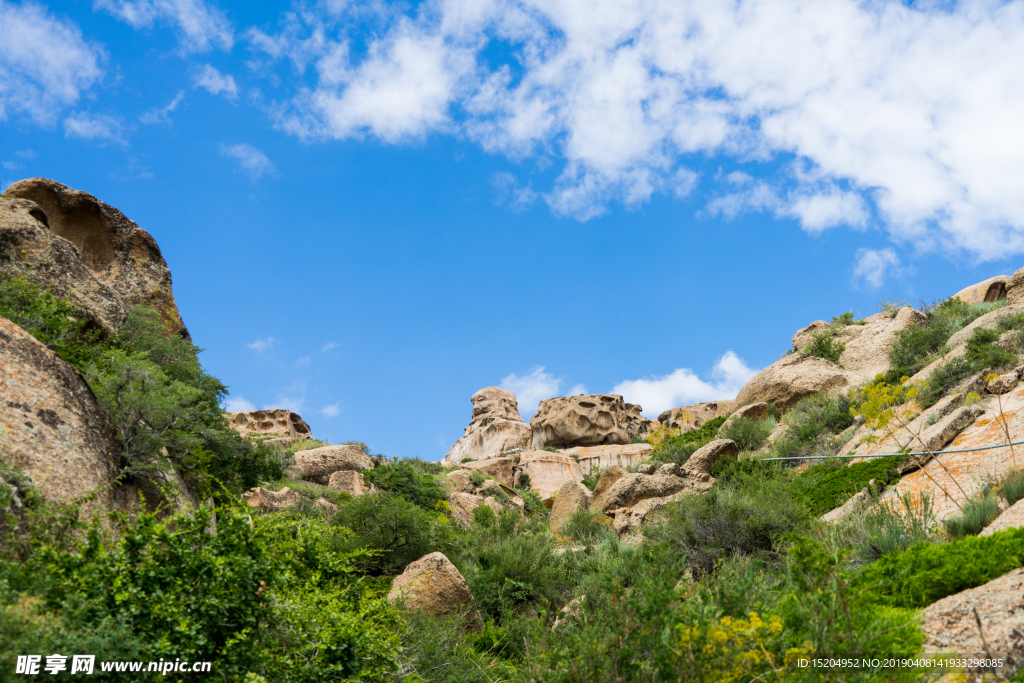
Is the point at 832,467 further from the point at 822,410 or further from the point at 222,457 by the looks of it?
the point at 222,457

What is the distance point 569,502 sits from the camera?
55.7 feet

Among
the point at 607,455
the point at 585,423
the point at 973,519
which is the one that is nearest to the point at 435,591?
the point at 973,519

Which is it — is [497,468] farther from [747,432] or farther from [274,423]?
[747,432]

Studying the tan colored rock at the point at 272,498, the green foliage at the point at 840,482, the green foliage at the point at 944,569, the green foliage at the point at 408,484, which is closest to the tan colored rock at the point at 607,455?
the green foliage at the point at 408,484

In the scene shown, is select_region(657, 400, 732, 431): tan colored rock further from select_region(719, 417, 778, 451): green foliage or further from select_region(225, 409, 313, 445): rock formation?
select_region(225, 409, 313, 445): rock formation

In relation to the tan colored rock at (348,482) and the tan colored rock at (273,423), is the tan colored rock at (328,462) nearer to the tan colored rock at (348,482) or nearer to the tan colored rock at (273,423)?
the tan colored rock at (348,482)

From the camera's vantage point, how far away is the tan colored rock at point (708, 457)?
1563 cm

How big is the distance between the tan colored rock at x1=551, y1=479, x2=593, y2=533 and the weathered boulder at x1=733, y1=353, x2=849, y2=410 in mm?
8488

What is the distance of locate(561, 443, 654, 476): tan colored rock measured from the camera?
27.4 metres

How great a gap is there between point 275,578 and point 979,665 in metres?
5.15

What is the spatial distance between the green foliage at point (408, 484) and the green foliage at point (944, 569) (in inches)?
468

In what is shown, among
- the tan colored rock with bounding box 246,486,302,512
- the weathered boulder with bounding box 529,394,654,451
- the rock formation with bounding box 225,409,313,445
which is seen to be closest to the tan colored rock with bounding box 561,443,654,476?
the weathered boulder with bounding box 529,394,654,451

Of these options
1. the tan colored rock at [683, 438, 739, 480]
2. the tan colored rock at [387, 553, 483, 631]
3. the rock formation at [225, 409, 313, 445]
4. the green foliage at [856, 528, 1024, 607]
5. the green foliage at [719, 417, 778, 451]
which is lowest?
the green foliage at [856, 528, 1024, 607]

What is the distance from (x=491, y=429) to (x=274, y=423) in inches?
520
